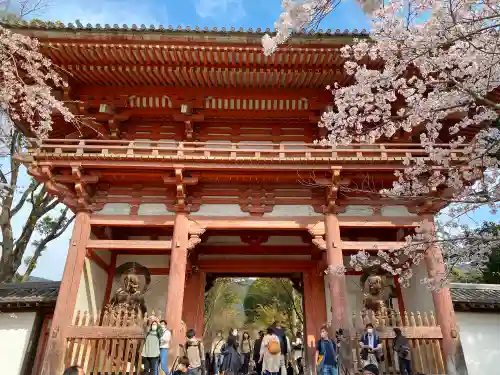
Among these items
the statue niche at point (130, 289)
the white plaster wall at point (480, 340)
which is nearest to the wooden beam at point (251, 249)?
the statue niche at point (130, 289)

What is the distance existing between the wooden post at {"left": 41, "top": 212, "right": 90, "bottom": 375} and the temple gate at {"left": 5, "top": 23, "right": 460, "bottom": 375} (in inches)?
1.1

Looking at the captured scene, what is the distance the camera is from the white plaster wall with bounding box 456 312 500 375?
9.66 meters

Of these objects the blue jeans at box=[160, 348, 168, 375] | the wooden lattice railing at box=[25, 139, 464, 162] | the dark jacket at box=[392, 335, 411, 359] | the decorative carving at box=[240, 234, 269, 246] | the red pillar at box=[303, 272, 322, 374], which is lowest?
the blue jeans at box=[160, 348, 168, 375]

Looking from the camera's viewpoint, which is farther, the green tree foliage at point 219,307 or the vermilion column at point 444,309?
the green tree foliage at point 219,307

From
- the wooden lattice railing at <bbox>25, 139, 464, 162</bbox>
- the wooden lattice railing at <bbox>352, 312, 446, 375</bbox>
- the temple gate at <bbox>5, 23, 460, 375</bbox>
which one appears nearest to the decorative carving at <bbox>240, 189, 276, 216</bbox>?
the temple gate at <bbox>5, 23, 460, 375</bbox>

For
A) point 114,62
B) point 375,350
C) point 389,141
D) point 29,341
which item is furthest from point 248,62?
point 29,341

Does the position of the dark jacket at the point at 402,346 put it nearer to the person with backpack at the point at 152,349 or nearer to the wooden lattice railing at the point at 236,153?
the wooden lattice railing at the point at 236,153

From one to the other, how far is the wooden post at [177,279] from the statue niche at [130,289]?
1947mm

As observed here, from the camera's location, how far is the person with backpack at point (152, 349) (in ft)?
26.2

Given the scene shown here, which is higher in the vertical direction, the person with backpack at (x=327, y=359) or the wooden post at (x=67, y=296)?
the wooden post at (x=67, y=296)

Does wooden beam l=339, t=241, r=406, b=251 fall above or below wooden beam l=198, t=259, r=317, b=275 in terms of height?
below

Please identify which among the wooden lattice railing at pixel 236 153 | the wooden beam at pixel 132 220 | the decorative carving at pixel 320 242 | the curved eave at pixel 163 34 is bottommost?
the decorative carving at pixel 320 242

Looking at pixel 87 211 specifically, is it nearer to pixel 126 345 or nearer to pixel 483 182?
pixel 126 345

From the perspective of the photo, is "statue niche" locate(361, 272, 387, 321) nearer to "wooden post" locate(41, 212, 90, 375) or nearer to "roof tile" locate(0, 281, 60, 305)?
"wooden post" locate(41, 212, 90, 375)
